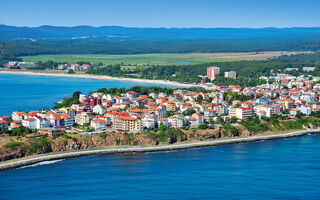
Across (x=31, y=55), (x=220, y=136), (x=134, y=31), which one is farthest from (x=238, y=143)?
(x=134, y=31)

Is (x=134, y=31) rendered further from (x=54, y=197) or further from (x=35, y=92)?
(x=54, y=197)

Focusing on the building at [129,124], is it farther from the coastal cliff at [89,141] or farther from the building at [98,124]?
the coastal cliff at [89,141]

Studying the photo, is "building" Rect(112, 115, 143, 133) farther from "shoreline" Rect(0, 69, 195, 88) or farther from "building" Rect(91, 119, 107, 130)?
"shoreline" Rect(0, 69, 195, 88)

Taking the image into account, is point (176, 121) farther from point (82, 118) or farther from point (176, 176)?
point (176, 176)

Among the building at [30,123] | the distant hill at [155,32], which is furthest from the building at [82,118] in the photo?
the distant hill at [155,32]

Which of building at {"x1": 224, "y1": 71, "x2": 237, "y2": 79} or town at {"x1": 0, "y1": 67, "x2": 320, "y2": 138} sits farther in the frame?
building at {"x1": 224, "y1": 71, "x2": 237, "y2": 79}

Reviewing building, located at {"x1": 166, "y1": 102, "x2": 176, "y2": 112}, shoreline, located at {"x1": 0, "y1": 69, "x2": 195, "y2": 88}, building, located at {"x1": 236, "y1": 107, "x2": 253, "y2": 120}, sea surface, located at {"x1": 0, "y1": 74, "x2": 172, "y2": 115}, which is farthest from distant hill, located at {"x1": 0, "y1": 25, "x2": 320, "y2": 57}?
building, located at {"x1": 236, "y1": 107, "x2": 253, "y2": 120}

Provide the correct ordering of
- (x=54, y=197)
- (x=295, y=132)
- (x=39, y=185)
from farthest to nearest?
(x=295, y=132), (x=39, y=185), (x=54, y=197)
